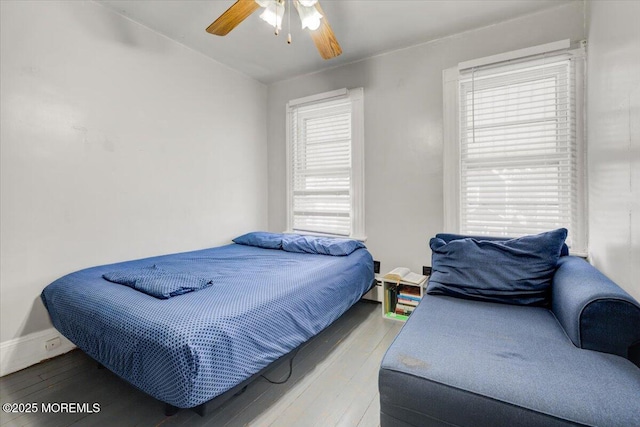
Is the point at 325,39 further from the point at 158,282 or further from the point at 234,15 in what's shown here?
the point at 158,282

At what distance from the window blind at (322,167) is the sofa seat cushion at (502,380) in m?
2.09

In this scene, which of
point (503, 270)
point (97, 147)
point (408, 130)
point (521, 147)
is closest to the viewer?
point (503, 270)

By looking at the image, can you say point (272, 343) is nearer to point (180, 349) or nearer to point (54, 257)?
point (180, 349)

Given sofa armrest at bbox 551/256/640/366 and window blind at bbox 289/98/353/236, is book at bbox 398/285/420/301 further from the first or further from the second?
sofa armrest at bbox 551/256/640/366

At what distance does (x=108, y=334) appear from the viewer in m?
1.38

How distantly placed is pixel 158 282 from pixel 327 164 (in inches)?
90.0

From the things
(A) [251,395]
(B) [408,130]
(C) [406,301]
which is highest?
(B) [408,130]

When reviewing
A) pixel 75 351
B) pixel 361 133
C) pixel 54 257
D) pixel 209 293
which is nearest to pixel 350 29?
pixel 361 133

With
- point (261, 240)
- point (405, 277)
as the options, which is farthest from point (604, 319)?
point (261, 240)

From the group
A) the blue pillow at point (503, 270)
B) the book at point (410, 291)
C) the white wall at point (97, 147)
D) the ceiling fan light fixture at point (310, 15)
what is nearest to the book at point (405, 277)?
the book at point (410, 291)

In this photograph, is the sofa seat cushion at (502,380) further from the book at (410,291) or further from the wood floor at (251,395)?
the book at (410,291)

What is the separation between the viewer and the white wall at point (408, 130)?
267 cm

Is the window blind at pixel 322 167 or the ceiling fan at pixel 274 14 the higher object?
the ceiling fan at pixel 274 14

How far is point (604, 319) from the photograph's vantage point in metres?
1.16
